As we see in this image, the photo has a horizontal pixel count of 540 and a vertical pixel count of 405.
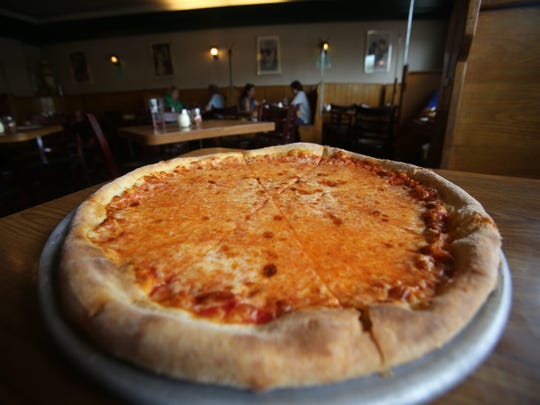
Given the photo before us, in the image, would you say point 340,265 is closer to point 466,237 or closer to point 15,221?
point 466,237

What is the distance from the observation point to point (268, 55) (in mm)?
9383

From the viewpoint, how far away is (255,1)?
8195mm

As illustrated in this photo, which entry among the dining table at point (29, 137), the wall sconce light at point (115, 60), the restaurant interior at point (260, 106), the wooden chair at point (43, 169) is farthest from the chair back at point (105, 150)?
the wall sconce light at point (115, 60)

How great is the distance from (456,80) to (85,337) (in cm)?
269

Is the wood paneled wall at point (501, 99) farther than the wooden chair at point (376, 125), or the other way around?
the wooden chair at point (376, 125)

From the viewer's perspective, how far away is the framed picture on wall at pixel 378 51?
8750mm

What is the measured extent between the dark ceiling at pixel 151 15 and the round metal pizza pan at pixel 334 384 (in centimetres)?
942

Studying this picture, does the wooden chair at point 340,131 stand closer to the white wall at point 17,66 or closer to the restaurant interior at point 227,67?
the restaurant interior at point 227,67

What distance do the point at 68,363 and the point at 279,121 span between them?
3.98m

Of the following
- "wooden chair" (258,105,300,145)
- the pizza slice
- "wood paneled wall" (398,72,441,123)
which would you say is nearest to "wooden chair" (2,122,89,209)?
"wooden chair" (258,105,300,145)

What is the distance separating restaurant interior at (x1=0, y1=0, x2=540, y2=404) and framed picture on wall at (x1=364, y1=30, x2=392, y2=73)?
3cm

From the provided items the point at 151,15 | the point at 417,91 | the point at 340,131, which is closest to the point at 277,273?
the point at 340,131

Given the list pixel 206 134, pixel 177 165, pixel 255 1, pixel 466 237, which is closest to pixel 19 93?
pixel 255 1

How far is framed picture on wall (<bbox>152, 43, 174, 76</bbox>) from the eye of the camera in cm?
982
